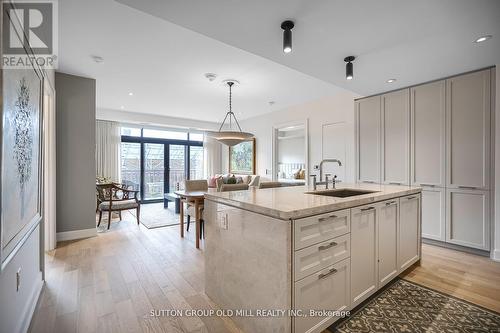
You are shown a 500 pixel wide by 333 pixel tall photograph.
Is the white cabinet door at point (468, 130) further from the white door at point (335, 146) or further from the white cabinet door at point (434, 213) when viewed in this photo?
the white door at point (335, 146)

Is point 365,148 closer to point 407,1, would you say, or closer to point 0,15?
point 407,1

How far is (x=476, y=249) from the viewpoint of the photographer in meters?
2.91

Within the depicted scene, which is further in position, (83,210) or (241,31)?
(83,210)

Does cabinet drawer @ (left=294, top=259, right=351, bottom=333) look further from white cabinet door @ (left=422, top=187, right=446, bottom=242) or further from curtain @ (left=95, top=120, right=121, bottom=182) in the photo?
curtain @ (left=95, top=120, right=121, bottom=182)

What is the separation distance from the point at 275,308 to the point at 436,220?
126 inches

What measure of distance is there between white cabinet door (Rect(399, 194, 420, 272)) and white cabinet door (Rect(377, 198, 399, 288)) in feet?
0.40

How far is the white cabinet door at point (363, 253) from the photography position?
167 cm

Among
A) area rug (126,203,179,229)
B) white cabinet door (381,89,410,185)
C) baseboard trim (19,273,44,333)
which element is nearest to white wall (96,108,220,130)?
area rug (126,203,179,229)

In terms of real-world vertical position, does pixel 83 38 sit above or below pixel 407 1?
above

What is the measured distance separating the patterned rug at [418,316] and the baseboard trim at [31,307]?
2.12 metres

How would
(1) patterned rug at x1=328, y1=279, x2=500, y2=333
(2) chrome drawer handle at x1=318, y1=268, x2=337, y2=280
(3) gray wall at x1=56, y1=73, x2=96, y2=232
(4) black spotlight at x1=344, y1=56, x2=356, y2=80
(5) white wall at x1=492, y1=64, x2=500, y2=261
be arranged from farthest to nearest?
(3) gray wall at x1=56, y1=73, x2=96, y2=232 → (5) white wall at x1=492, y1=64, x2=500, y2=261 → (4) black spotlight at x1=344, y1=56, x2=356, y2=80 → (1) patterned rug at x1=328, y1=279, x2=500, y2=333 → (2) chrome drawer handle at x1=318, y1=268, x2=337, y2=280

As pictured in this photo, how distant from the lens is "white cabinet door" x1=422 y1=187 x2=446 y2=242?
124 inches

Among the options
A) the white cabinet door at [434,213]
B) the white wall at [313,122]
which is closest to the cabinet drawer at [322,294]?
the white cabinet door at [434,213]

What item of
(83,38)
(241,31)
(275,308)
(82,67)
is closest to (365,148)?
(241,31)
